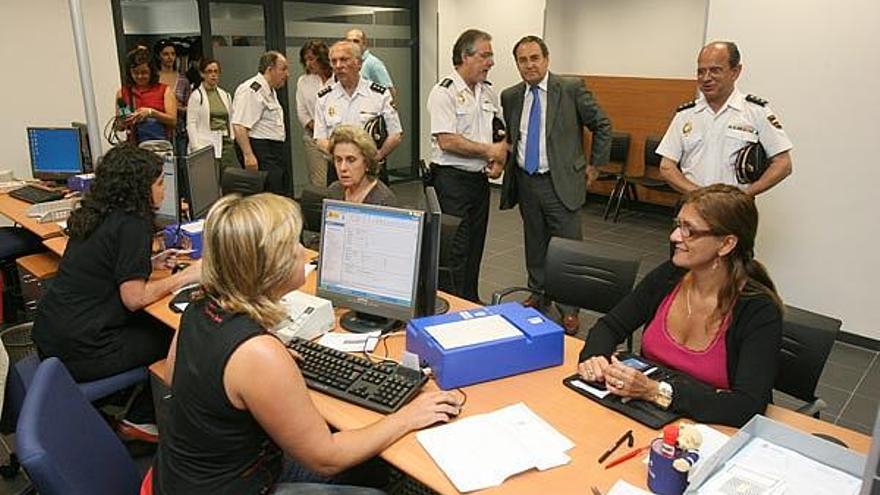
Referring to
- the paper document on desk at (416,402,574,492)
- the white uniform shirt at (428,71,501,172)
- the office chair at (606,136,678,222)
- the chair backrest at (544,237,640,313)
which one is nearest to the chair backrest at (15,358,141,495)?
the paper document on desk at (416,402,574,492)

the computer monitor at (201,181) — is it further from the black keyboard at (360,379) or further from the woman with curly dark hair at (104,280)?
the black keyboard at (360,379)

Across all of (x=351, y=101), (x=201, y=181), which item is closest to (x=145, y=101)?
(x=351, y=101)

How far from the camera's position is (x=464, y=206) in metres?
4.16

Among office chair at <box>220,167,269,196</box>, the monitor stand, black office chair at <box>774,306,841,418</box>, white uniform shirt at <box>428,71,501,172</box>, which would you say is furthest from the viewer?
office chair at <box>220,167,269,196</box>

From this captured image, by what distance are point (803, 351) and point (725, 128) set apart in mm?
1654

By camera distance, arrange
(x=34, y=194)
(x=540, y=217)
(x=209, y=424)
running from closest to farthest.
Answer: (x=209, y=424) → (x=540, y=217) → (x=34, y=194)

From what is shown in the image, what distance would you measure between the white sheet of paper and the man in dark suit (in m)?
1.85

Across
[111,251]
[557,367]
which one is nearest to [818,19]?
[557,367]

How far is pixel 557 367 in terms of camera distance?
2.01 m

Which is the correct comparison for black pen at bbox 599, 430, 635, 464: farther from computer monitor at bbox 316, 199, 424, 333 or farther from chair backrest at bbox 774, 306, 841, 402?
computer monitor at bbox 316, 199, 424, 333

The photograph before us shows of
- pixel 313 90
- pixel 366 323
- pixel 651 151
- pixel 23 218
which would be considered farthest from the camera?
pixel 651 151

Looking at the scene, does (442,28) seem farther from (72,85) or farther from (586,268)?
(586,268)

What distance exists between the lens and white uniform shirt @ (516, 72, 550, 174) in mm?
3961

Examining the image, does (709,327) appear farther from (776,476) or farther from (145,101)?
(145,101)
